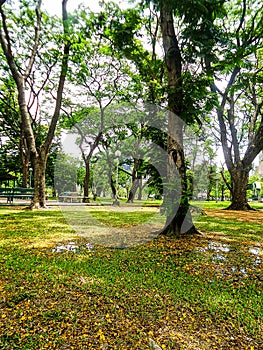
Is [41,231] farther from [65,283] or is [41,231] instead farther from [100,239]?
[65,283]

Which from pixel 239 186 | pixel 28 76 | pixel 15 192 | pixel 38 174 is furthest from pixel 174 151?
pixel 15 192

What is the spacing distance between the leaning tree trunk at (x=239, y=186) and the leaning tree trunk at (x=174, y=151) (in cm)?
862

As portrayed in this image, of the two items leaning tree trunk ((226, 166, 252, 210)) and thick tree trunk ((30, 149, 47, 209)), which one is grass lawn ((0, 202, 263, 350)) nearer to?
thick tree trunk ((30, 149, 47, 209))

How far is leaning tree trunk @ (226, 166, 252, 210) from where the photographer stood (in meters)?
12.1

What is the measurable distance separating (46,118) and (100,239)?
15857 mm

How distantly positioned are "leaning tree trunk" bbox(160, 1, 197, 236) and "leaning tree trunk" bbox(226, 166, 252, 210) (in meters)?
8.62

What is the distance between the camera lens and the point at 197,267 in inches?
116

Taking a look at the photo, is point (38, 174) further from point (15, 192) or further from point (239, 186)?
point (239, 186)

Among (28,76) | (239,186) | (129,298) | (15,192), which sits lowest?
(129,298)

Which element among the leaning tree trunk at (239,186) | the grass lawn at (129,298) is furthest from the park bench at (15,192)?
the leaning tree trunk at (239,186)

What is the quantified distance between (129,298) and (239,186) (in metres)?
11.8

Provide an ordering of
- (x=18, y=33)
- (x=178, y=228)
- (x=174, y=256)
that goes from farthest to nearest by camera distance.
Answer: (x=18, y=33) → (x=178, y=228) → (x=174, y=256)

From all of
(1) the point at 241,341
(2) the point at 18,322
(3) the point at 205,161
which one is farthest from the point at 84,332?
(3) the point at 205,161

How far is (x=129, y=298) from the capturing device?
2064 millimetres
